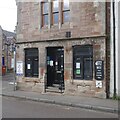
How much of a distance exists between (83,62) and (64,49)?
1.48 m

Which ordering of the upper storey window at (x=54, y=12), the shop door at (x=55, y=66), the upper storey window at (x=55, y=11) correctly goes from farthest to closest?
the upper storey window at (x=55, y=11) → the shop door at (x=55, y=66) → the upper storey window at (x=54, y=12)

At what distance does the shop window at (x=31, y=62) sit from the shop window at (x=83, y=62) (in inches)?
126

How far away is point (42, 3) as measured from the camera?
1970cm

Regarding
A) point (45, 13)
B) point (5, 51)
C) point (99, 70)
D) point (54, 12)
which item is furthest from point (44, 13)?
point (5, 51)

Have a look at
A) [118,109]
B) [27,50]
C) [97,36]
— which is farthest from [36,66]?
[118,109]

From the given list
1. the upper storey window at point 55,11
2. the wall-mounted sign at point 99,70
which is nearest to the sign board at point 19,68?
the upper storey window at point 55,11

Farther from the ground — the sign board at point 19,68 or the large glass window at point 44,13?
the large glass window at point 44,13

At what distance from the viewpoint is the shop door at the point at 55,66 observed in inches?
743

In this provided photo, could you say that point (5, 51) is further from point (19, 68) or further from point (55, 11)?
point (55, 11)

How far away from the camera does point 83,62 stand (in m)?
17.5

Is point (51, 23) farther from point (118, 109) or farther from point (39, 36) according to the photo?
point (118, 109)

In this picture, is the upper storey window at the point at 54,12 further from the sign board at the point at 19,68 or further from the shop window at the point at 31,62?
the sign board at the point at 19,68

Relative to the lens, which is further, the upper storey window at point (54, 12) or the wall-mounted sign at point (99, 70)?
the upper storey window at point (54, 12)

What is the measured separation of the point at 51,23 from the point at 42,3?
1.49m
